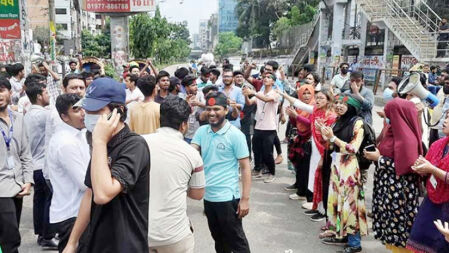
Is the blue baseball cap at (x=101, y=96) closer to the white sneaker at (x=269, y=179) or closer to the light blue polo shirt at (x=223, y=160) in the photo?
the light blue polo shirt at (x=223, y=160)

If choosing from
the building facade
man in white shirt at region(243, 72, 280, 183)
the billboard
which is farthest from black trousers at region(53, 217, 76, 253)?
the building facade

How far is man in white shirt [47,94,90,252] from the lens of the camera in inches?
114

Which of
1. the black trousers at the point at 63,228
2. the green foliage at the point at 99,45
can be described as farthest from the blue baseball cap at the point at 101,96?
the green foliage at the point at 99,45

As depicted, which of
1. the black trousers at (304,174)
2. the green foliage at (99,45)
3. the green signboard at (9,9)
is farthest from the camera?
the green foliage at (99,45)

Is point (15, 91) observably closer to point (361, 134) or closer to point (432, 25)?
point (361, 134)

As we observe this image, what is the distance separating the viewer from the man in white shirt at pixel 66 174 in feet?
9.54

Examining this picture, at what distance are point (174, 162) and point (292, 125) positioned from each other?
156 inches

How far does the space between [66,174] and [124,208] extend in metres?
1.14

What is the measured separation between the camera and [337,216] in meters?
4.25

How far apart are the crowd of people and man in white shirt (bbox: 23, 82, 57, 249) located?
11 mm

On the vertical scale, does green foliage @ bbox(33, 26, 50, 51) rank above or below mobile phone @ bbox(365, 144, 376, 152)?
above

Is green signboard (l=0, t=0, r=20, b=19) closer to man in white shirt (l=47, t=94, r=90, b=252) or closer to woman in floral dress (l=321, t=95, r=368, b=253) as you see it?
man in white shirt (l=47, t=94, r=90, b=252)

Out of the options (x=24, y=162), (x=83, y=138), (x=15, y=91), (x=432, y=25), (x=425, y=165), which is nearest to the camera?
(x=425, y=165)

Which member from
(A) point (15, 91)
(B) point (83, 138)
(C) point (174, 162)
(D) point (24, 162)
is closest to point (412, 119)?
(C) point (174, 162)
